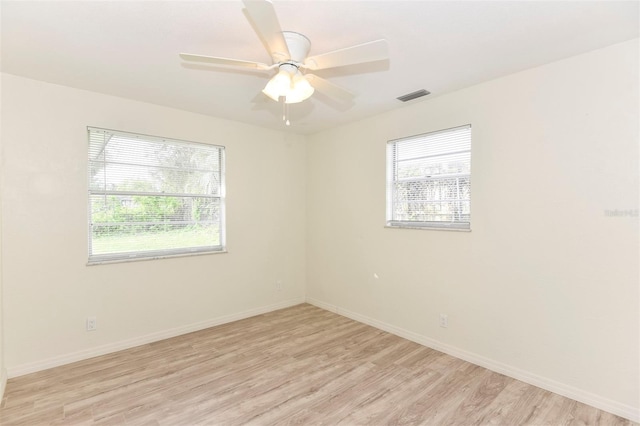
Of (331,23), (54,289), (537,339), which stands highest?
(331,23)

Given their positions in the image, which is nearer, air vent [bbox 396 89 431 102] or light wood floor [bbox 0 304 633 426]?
light wood floor [bbox 0 304 633 426]

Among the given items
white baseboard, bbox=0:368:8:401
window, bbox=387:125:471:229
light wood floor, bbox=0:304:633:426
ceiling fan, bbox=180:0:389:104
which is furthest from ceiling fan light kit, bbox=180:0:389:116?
white baseboard, bbox=0:368:8:401

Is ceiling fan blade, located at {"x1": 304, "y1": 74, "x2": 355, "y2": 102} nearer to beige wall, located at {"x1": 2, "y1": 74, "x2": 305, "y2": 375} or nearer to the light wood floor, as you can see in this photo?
beige wall, located at {"x1": 2, "y1": 74, "x2": 305, "y2": 375}

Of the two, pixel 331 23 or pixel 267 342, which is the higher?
pixel 331 23

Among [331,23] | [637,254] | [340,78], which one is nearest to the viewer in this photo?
[331,23]

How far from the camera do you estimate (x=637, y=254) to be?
6.74 ft

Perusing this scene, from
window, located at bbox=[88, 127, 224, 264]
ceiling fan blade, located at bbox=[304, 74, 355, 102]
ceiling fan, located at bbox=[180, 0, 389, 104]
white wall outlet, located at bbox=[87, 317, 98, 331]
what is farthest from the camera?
window, located at bbox=[88, 127, 224, 264]

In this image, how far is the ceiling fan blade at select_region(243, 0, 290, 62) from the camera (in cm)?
133

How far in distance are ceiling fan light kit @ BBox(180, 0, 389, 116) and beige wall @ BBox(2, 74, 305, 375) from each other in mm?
1821

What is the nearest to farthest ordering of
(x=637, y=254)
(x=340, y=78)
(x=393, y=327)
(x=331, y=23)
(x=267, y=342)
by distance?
1. (x=331, y=23)
2. (x=637, y=254)
3. (x=340, y=78)
4. (x=267, y=342)
5. (x=393, y=327)

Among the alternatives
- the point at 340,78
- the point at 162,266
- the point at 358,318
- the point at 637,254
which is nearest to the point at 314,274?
the point at 358,318

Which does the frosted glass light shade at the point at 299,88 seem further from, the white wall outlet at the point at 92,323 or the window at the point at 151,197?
the white wall outlet at the point at 92,323

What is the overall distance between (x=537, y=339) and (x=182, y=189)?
11.9 ft

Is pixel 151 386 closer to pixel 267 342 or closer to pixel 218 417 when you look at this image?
pixel 218 417
